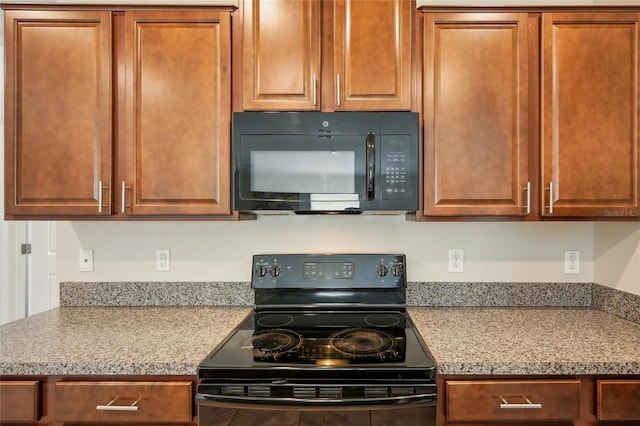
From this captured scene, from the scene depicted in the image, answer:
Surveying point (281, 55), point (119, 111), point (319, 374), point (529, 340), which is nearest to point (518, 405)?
point (529, 340)

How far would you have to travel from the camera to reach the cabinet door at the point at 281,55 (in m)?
1.60

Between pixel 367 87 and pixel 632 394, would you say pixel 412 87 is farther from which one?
pixel 632 394

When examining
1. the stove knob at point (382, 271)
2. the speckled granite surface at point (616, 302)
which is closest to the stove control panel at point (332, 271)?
the stove knob at point (382, 271)

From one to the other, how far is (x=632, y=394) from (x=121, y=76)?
2.18 m

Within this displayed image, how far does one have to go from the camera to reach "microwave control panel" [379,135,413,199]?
5.13 ft

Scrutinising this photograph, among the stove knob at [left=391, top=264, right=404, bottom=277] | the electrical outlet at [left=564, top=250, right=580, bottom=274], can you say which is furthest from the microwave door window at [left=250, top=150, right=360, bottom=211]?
the electrical outlet at [left=564, top=250, right=580, bottom=274]

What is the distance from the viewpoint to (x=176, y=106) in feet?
5.26

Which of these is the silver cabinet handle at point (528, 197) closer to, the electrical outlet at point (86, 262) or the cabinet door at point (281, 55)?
the cabinet door at point (281, 55)

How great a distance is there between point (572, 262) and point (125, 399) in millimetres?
2023

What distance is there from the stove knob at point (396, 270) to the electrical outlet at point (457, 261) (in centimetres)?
29

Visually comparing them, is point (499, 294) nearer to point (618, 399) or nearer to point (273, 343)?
point (618, 399)

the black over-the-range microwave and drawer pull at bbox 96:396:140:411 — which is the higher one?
the black over-the-range microwave

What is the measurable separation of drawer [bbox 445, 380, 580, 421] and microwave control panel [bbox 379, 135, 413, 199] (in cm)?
71

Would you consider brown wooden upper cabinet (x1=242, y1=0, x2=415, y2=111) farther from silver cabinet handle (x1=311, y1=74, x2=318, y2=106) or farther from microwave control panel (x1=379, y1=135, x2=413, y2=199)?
microwave control panel (x1=379, y1=135, x2=413, y2=199)
